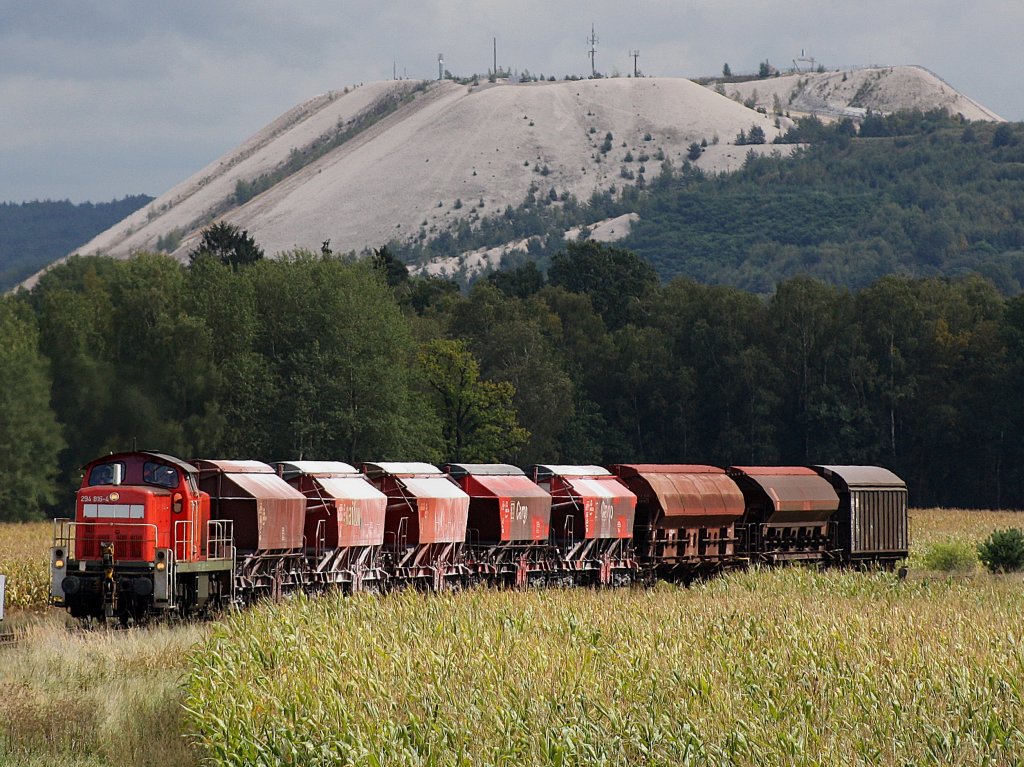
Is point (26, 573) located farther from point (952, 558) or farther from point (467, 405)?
point (467, 405)

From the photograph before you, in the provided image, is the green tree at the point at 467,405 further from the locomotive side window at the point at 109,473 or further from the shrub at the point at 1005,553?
the locomotive side window at the point at 109,473

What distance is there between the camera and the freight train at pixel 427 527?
31.3 m

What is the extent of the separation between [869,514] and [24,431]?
170 feet

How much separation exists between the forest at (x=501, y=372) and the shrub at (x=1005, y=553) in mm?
44350

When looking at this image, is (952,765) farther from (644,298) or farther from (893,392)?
(644,298)

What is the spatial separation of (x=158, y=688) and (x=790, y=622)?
1045 centimetres

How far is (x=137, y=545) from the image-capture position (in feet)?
102

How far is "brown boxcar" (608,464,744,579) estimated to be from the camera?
46.3m

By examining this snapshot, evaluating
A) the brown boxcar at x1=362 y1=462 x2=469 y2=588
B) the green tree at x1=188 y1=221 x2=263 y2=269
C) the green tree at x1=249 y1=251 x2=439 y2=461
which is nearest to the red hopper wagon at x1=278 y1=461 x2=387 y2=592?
the brown boxcar at x1=362 y1=462 x2=469 y2=588

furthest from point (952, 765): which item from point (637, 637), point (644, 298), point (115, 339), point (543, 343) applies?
point (644, 298)

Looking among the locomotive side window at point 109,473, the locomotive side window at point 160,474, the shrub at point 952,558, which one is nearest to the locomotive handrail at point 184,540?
the locomotive side window at point 160,474

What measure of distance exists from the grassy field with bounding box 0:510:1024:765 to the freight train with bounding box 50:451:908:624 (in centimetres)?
305

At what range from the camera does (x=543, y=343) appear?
111625mm

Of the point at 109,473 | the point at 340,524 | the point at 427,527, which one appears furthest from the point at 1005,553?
the point at 109,473
